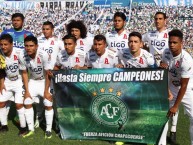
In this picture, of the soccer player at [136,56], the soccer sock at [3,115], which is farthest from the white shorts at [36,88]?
the soccer player at [136,56]

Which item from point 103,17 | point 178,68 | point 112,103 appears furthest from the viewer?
point 103,17

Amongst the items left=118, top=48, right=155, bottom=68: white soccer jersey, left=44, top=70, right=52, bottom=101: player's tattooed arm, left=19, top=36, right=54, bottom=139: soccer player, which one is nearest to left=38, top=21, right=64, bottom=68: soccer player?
left=19, top=36, right=54, bottom=139: soccer player

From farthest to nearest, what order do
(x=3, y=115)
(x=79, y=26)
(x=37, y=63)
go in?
(x=79, y=26), (x=3, y=115), (x=37, y=63)

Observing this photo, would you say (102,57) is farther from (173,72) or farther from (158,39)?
(158,39)

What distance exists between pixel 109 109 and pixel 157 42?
2.20 m

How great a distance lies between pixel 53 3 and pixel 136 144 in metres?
22.8

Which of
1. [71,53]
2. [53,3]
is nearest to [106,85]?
[71,53]

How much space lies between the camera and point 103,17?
79.5ft

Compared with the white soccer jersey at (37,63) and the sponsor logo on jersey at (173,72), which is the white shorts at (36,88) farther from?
the sponsor logo on jersey at (173,72)

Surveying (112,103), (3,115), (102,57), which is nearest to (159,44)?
(102,57)

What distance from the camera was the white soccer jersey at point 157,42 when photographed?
6398mm

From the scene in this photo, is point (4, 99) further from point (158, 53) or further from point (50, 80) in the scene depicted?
point (158, 53)

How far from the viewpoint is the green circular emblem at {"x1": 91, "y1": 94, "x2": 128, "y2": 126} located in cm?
495

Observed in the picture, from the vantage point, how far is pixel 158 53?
649cm
